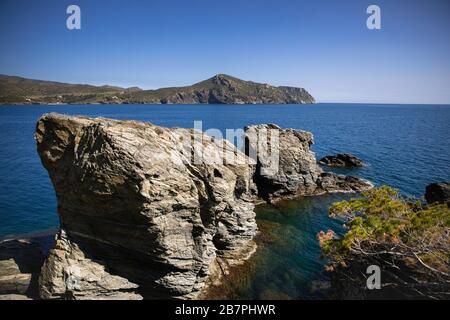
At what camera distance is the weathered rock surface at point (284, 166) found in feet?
160

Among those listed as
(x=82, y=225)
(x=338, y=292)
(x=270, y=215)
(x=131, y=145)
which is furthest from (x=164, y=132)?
(x=270, y=215)

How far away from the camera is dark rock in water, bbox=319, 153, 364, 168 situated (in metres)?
69.8

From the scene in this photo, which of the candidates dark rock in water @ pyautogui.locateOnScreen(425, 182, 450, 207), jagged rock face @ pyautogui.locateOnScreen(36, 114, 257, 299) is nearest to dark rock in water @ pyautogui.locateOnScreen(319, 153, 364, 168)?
dark rock in water @ pyautogui.locateOnScreen(425, 182, 450, 207)

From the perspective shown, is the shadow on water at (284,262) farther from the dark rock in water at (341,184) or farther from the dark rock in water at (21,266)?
the dark rock in water at (21,266)

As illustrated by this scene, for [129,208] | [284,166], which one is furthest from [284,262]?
[284,166]

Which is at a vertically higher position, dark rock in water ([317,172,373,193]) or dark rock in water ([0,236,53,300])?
dark rock in water ([317,172,373,193])

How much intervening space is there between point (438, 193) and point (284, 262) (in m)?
27.5

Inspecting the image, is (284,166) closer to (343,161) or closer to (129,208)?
(343,161)

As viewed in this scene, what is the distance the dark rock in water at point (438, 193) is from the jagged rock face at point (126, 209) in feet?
112

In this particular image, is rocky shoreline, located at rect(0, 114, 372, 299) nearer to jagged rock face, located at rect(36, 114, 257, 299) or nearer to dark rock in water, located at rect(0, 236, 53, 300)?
jagged rock face, located at rect(36, 114, 257, 299)

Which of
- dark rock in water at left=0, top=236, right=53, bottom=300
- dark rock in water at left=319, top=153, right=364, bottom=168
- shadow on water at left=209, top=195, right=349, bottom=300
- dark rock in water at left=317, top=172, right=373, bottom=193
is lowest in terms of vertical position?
shadow on water at left=209, top=195, right=349, bottom=300

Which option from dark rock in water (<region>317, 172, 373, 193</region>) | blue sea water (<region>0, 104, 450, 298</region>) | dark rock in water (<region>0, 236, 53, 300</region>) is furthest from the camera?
dark rock in water (<region>317, 172, 373, 193</region>)

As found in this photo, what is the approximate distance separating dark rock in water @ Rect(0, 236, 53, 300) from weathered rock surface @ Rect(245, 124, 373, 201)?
103ft

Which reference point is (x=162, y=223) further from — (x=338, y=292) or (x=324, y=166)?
(x=324, y=166)
